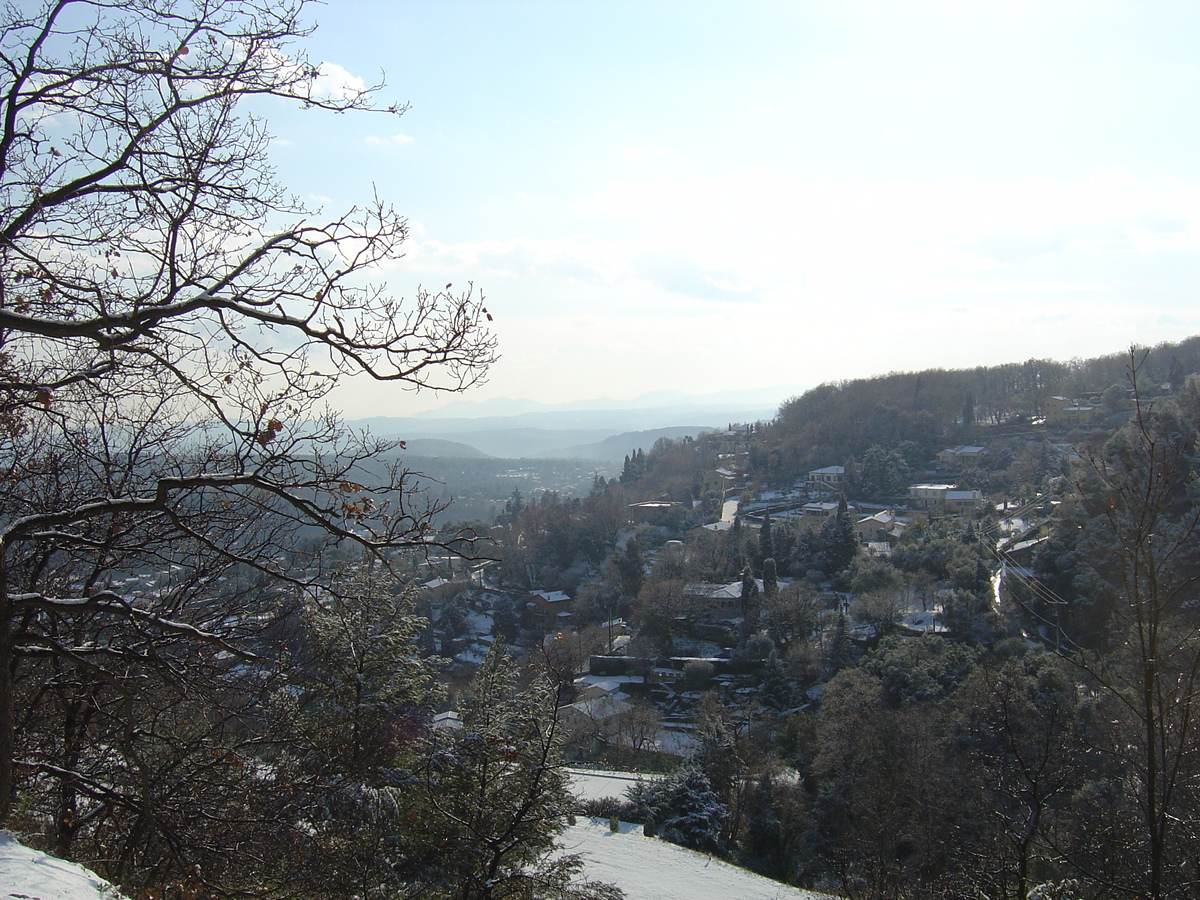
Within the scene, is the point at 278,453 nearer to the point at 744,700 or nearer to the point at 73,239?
the point at 73,239

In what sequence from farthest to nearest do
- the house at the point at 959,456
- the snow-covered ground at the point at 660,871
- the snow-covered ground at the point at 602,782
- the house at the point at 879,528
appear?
the house at the point at 959,456
the house at the point at 879,528
the snow-covered ground at the point at 602,782
the snow-covered ground at the point at 660,871

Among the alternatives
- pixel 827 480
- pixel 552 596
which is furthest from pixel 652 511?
pixel 552 596

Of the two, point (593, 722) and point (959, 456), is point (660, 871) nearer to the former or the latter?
point (593, 722)

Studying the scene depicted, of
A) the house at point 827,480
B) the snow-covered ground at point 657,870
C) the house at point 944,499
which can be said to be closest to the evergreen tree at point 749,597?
the snow-covered ground at point 657,870

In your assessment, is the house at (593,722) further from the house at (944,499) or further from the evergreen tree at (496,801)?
the house at (944,499)

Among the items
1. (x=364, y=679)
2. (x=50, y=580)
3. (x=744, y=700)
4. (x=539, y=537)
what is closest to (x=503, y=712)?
(x=364, y=679)

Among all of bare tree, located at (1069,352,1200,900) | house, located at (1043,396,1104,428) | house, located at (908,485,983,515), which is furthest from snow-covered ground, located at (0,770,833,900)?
house, located at (1043,396,1104,428)
